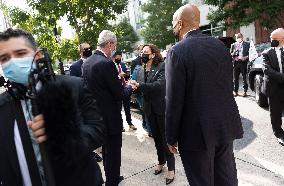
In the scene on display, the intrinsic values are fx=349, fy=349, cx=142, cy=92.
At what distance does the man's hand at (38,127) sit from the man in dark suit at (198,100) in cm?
160

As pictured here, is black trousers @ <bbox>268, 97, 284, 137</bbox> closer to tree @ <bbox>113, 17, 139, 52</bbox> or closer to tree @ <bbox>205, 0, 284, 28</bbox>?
tree @ <bbox>205, 0, 284, 28</bbox>

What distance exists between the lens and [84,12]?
38.5ft

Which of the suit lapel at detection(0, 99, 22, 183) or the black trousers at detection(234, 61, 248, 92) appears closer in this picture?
the suit lapel at detection(0, 99, 22, 183)

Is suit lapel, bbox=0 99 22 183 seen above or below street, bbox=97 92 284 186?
above

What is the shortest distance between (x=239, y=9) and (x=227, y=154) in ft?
65.9

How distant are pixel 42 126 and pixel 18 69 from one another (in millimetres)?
485

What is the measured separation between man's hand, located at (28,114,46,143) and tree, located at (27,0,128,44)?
33.3ft

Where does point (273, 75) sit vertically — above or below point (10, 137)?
below

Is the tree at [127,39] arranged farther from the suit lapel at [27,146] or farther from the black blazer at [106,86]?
the suit lapel at [27,146]

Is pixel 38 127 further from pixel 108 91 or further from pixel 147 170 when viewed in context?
pixel 147 170

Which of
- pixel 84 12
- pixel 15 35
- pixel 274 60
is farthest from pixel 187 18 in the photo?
pixel 84 12

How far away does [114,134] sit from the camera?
411 centimetres

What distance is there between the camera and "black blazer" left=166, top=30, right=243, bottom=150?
9.23 feet

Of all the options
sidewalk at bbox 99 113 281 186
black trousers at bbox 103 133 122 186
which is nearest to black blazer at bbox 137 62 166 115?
black trousers at bbox 103 133 122 186
